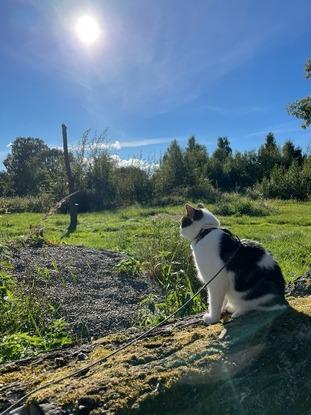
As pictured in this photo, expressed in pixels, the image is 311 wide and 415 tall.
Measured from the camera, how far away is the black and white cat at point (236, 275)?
2.99 meters

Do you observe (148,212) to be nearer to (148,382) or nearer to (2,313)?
(2,313)

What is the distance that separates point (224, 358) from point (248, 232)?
36.5 ft

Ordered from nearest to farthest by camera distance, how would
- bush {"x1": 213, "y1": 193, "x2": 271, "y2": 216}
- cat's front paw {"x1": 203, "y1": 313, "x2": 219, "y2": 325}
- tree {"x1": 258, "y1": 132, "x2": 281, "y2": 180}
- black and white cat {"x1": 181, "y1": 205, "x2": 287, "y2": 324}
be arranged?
1. black and white cat {"x1": 181, "y1": 205, "x2": 287, "y2": 324}
2. cat's front paw {"x1": 203, "y1": 313, "x2": 219, "y2": 325}
3. bush {"x1": 213, "y1": 193, "x2": 271, "y2": 216}
4. tree {"x1": 258, "y1": 132, "x2": 281, "y2": 180}

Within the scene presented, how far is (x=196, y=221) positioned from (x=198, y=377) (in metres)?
1.78

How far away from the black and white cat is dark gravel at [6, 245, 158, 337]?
6.90 feet

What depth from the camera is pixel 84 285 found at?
6.24 m

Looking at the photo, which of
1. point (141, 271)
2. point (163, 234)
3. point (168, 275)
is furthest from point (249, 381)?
point (163, 234)

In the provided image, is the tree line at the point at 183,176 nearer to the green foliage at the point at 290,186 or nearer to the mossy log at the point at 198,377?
the green foliage at the point at 290,186

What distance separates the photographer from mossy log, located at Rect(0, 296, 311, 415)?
1980mm

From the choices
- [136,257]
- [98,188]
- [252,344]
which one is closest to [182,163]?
[98,188]

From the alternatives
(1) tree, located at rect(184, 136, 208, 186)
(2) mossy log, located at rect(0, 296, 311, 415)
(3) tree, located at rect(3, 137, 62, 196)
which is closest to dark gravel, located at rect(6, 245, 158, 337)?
(2) mossy log, located at rect(0, 296, 311, 415)

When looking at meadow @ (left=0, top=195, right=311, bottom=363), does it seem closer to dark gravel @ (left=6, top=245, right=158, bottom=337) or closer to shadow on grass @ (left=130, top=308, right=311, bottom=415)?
dark gravel @ (left=6, top=245, right=158, bottom=337)

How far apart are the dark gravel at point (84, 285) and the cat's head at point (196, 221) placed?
1853mm

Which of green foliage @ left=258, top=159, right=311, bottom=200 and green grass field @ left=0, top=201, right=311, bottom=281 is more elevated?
green foliage @ left=258, top=159, right=311, bottom=200
